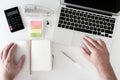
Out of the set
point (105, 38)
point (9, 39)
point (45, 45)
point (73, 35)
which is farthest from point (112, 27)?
point (9, 39)

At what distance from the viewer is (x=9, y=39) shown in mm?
1126

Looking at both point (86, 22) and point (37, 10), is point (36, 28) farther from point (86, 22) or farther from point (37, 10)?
point (86, 22)

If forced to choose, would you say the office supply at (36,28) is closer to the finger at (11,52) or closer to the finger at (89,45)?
the finger at (11,52)

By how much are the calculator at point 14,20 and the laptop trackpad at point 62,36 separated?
0.15 metres

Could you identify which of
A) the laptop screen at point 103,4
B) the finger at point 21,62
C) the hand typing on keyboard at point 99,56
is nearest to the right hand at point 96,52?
the hand typing on keyboard at point 99,56

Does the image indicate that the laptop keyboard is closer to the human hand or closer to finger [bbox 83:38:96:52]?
finger [bbox 83:38:96:52]

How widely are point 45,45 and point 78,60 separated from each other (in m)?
0.17

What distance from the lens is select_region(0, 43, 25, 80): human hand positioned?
1.08 m

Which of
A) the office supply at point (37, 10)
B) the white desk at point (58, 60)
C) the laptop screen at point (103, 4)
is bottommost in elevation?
the white desk at point (58, 60)

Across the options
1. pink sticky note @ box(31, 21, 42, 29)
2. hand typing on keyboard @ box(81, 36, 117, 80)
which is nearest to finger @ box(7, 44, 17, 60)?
pink sticky note @ box(31, 21, 42, 29)

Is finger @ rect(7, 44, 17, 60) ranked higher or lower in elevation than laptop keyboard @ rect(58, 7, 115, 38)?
lower

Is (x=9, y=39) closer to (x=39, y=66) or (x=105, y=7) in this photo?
(x=39, y=66)

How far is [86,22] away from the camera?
114 centimetres

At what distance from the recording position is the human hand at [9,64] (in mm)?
1079
